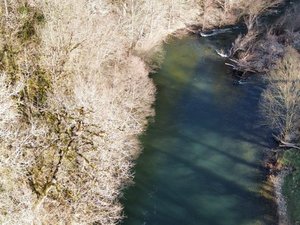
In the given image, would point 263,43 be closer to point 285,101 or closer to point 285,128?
point 285,128

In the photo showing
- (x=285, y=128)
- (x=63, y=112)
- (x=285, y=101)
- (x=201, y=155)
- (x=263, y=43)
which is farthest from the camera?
(x=263, y=43)

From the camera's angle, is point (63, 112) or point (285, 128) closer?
point (63, 112)

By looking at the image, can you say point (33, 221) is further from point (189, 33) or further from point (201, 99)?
point (189, 33)

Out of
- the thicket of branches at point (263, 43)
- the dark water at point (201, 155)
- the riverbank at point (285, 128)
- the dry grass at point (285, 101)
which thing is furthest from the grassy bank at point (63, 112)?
the thicket of branches at point (263, 43)

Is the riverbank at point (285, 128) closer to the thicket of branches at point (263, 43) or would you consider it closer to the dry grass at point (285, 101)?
the dry grass at point (285, 101)

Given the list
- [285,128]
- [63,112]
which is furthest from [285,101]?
[63,112]

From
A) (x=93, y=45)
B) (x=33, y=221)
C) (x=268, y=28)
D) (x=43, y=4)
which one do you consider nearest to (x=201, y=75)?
(x=268, y=28)
